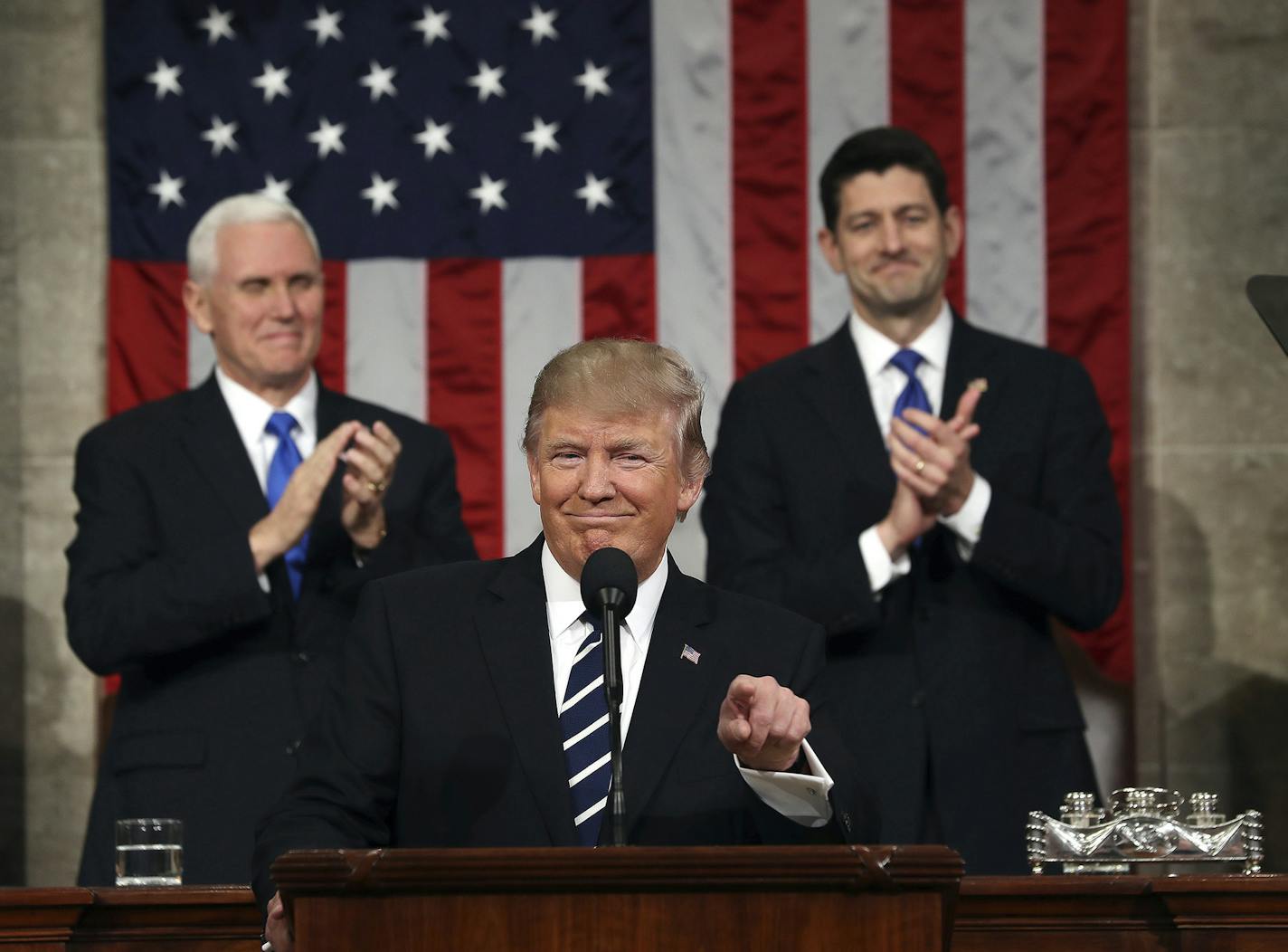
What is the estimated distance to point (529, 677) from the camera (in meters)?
2.73

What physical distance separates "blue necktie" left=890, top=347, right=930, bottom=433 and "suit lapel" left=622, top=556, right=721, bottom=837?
1.48 m

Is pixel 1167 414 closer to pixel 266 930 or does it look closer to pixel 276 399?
pixel 276 399

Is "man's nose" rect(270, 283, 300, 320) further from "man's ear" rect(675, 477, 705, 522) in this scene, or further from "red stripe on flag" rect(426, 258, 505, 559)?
"man's ear" rect(675, 477, 705, 522)

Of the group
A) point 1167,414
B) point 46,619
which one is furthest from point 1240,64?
point 46,619

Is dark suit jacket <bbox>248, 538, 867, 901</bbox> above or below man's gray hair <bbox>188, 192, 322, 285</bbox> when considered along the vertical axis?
below

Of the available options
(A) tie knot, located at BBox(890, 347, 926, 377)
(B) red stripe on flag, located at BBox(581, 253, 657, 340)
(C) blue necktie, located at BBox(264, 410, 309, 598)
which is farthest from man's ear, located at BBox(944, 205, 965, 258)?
(C) blue necktie, located at BBox(264, 410, 309, 598)

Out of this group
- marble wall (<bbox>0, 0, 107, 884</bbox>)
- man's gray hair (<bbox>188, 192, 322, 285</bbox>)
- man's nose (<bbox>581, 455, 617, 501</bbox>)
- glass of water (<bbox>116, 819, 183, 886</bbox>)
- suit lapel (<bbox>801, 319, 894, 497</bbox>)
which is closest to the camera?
man's nose (<bbox>581, 455, 617, 501</bbox>)

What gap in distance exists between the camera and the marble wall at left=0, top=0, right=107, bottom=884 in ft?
17.6

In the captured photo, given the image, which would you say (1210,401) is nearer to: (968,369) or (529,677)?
(968,369)

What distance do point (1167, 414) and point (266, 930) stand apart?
3.68 metres

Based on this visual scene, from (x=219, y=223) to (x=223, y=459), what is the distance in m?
0.58

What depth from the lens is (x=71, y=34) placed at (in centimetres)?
556

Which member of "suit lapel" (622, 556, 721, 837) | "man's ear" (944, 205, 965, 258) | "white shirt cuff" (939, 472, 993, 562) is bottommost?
"suit lapel" (622, 556, 721, 837)

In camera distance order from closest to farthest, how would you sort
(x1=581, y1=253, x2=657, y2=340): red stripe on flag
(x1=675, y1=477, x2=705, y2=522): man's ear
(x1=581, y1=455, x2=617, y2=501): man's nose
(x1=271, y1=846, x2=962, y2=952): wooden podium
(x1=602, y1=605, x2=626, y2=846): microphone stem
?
(x1=271, y1=846, x2=962, y2=952): wooden podium → (x1=602, y1=605, x2=626, y2=846): microphone stem → (x1=581, y1=455, x2=617, y2=501): man's nose → (x1=675, y1=477, x2=705, y2=522): man's ear → (x1=581, y1=253, x2=657, y2=340): red stripe on flag
